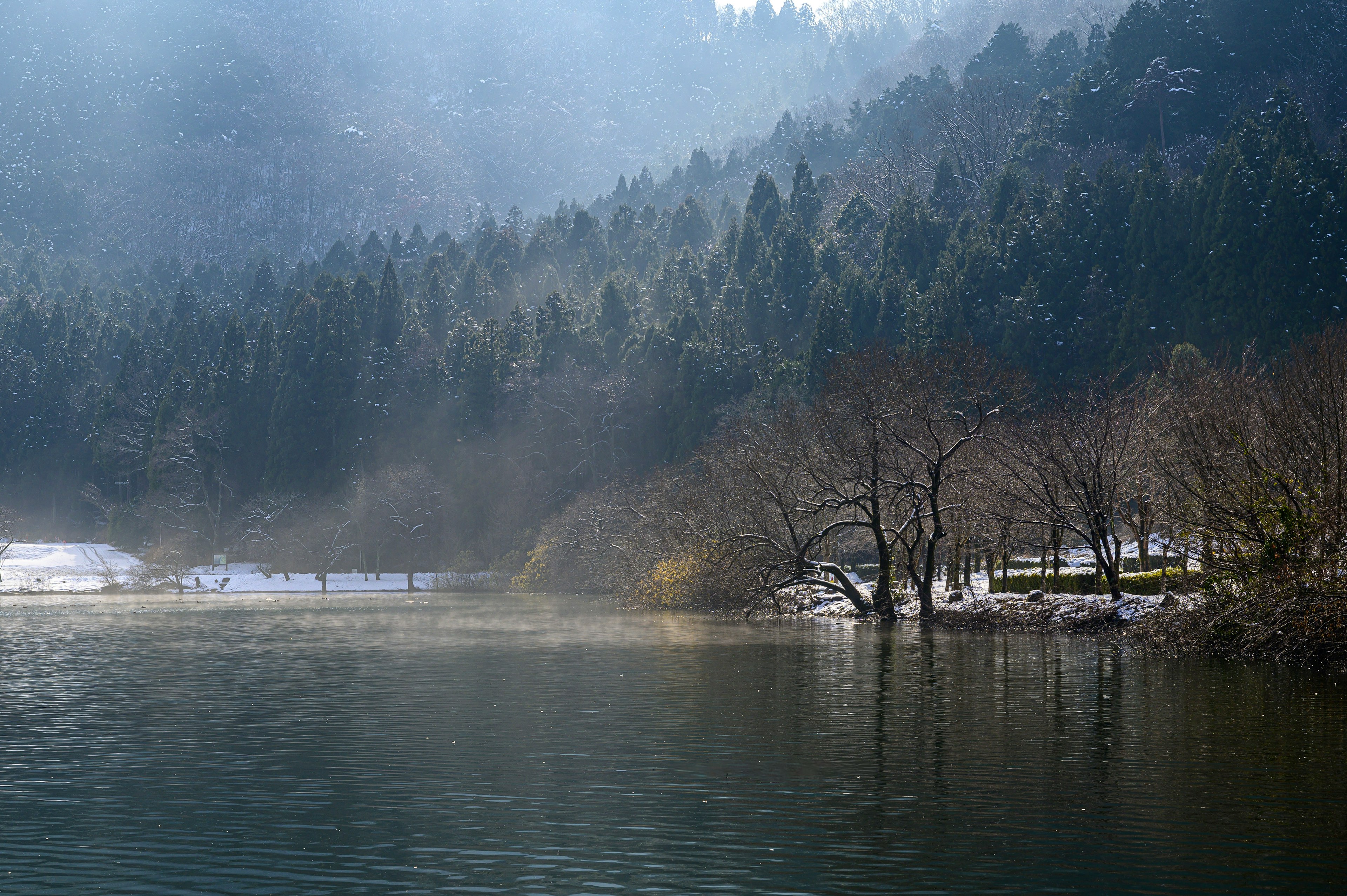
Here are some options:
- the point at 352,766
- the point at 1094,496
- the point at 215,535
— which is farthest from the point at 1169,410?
the point at 215,535

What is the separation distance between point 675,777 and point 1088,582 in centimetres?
3594

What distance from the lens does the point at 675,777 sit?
17.2 metres

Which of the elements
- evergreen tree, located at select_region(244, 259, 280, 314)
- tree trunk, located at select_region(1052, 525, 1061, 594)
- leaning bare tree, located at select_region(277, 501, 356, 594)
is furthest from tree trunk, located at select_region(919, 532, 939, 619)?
evergreen tree, located at select_region(244, 259, 280, 314)

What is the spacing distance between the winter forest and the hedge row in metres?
1.12

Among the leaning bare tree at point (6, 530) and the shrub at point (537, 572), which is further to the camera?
the leaning bare tree at point (6, 530)

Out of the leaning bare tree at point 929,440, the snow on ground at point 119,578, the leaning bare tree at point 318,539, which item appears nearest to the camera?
the leaning bare tree at point 929,440

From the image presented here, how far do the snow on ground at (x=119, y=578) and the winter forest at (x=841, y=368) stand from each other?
248 centimetres

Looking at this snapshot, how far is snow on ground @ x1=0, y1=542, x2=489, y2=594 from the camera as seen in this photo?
93062 mm

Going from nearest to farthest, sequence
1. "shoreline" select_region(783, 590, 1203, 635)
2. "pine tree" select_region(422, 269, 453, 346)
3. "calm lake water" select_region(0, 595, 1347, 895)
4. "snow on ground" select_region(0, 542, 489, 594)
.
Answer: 1. "calm lake water" select_region(0, 595, 1347, 895)
2. "shoreline" select_region(783, 590, 1203, 635)
3. "snow on ground" select_region(0, 542, 489, 594)
4. "pine tree" select_region(422, 269, 453, 346)

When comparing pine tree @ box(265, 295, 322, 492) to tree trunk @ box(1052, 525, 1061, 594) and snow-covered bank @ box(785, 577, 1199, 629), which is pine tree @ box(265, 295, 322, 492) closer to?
snow-covered bank @ box(785, 577, 1199, 629)

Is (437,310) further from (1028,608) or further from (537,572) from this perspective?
(1028,608)

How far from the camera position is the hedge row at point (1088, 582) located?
38.5 metres

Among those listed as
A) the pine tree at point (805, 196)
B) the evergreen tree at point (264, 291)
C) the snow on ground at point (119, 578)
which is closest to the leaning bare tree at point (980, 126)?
the pine tree at point (805, 196)

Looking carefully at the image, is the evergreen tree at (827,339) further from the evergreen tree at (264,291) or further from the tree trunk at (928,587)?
the evergreen tree at (264,291)
